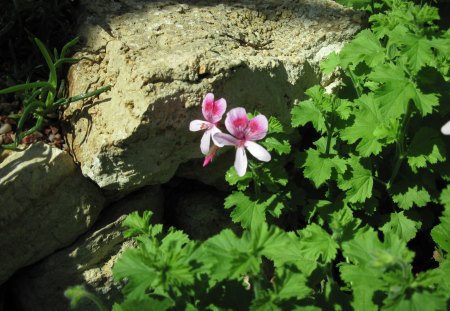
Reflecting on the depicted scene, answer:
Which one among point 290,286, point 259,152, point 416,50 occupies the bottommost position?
point 290,286

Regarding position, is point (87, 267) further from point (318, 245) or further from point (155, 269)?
point (318, 245)

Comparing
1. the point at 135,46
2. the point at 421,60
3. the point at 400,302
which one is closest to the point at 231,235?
the point at 400,302

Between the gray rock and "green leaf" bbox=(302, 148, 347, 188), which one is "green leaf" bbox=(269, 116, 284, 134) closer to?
"green leaf" bbox=(302, 148, 347, 188)

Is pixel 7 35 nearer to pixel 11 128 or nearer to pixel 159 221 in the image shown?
pixel 11 128

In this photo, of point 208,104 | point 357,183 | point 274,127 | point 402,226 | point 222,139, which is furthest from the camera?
point 402,226

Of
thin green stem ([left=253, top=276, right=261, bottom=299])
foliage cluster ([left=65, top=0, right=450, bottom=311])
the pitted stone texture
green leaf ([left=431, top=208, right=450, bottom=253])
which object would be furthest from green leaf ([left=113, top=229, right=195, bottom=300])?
green leaf ([left=431, top=208, right=450, bottom=253])

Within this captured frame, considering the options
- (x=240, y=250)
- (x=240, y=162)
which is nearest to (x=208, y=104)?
(x=240, y=162)
